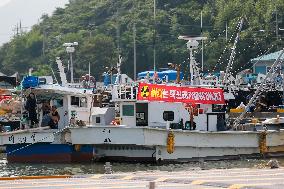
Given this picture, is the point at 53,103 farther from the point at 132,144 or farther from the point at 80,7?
the point at 80,7

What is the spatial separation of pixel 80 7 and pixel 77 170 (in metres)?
98.6

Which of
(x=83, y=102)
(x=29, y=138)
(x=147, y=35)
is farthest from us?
(x=147, y=35)

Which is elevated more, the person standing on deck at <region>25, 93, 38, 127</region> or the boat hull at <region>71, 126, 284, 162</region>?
the person standing on deck at <region>25, 93, 38, 127</region>

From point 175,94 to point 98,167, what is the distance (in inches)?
186

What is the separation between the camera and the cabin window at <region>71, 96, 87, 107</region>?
36.8m

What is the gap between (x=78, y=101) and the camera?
121ft

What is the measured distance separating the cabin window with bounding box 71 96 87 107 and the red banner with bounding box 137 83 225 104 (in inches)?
166

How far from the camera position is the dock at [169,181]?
1831 cm

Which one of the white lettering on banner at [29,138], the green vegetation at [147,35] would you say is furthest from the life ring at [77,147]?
the green vegetation at [147,35]

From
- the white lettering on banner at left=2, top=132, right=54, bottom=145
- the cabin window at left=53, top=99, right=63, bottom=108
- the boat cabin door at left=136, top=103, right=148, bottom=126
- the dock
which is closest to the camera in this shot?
the dock

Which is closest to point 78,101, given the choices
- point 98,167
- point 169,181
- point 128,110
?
point 128,110

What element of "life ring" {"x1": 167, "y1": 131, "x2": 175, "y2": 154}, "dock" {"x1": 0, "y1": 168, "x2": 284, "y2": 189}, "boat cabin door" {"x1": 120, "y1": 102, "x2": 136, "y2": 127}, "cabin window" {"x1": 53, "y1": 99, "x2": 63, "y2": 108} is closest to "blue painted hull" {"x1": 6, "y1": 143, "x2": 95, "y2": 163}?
"boat cabin door" {"x1": 120, "y1": 102, "x2": 136, "y2": 127}

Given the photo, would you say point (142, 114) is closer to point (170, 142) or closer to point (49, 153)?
point (170, 142)

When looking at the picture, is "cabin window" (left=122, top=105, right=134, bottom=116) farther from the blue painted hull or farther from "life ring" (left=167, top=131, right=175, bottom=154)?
"life ring" (left=167, top=131, right=175, bottom=154)
